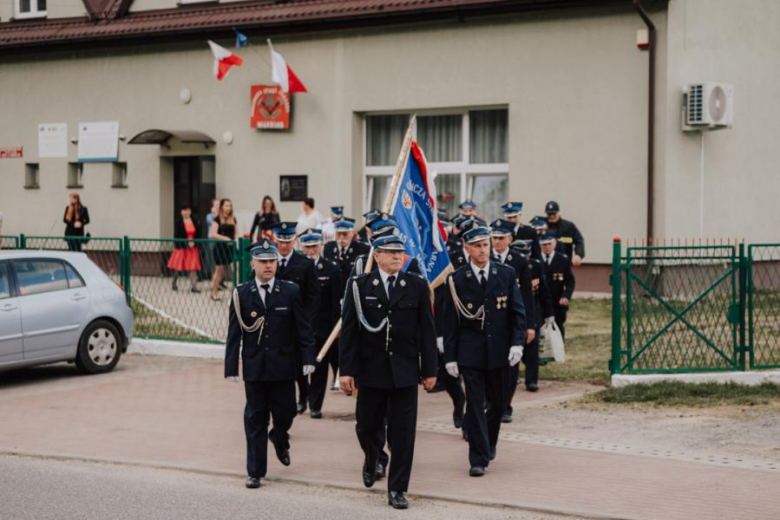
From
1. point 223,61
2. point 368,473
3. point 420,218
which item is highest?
point 223,61

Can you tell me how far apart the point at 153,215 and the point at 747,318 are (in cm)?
1598

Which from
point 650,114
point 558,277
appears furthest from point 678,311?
point 650,114

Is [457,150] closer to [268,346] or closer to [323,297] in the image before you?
[323,297]

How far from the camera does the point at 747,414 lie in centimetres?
1154

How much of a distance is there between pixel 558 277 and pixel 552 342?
3.57ft

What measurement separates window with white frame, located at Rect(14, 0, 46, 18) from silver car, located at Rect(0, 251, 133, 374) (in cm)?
1475

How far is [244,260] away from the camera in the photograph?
1623cm

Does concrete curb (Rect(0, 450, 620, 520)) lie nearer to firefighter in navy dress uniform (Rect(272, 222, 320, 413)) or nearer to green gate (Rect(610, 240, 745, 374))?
firefighter in navy dress uniform (Rect(272, 222, 320, 413))

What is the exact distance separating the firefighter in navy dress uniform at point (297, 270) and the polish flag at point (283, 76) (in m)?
11.6

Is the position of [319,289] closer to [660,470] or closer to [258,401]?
[258,401]

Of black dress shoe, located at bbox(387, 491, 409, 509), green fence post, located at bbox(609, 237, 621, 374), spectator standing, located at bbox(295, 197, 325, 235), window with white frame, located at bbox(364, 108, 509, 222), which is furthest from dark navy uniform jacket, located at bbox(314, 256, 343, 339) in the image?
window with white frame, located at bbox(364, 108, 509, 222)

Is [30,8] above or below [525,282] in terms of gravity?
above

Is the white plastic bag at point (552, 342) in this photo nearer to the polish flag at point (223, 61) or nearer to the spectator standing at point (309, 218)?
the spectator standing at point (309, 218)

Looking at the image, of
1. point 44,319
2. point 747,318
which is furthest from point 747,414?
point 44,319
